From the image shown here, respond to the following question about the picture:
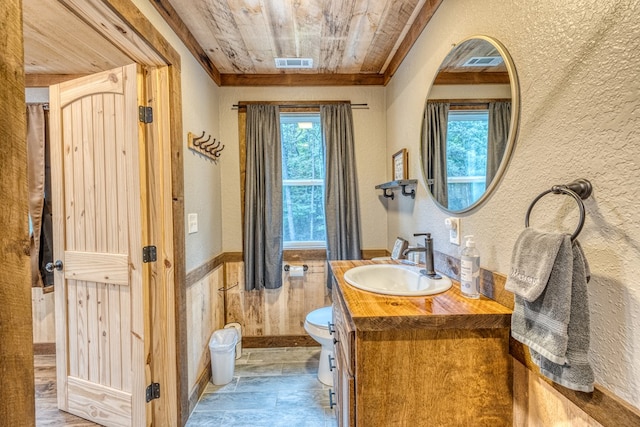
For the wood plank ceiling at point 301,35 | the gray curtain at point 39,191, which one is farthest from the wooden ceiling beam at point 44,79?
the wood plank ceiling at point 301,35

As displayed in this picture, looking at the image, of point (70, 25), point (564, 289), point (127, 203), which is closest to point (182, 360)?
point (127, 203)

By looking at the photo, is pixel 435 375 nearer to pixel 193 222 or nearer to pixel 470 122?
pixel 470 122

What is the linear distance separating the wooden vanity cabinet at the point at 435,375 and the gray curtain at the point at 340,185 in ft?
5.13

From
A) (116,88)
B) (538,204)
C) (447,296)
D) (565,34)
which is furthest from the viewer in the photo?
(116,88)

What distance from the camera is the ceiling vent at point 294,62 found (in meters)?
2.31

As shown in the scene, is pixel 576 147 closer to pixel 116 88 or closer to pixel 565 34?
pixel 565 34

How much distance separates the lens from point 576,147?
0.77m

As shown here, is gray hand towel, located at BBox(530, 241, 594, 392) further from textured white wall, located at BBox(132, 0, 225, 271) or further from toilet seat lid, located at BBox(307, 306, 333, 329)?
textured white wall, located at BBox(132, 0, 225, 271)

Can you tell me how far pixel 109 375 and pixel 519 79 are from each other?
2484 millimetres

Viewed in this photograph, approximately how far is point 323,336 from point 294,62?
2076mm

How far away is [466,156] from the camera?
1.28 metres

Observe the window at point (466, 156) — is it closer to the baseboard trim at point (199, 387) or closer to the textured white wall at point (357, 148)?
the textured white wall at point (357, 148)

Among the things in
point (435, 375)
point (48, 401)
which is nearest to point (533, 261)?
point (435, 375)

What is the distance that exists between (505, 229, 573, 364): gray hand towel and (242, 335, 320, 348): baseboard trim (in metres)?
2.12
